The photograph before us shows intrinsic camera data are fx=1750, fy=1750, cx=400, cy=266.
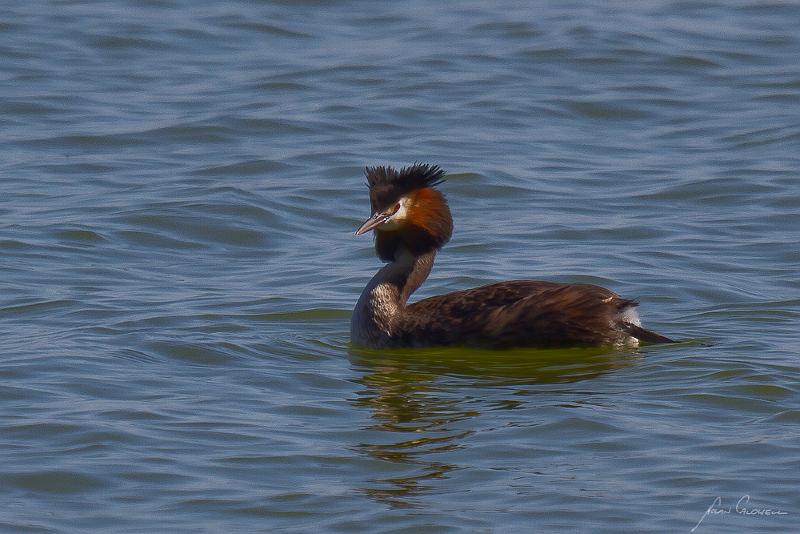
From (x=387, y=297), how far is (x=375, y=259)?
2055mm

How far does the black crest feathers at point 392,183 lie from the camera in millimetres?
10250

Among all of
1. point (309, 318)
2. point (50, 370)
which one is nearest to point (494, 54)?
point (309, 318)

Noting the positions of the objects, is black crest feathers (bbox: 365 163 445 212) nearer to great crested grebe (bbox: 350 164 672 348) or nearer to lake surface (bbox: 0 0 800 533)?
great crested grebe (bbox: 350 164 672 348)

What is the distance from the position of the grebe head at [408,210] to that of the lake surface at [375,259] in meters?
0.70

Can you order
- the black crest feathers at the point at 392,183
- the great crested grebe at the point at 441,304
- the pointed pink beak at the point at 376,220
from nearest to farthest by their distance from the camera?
the great crested grebe at the point at 441,304 → the pointed pink beak at the point at 376,220 → the black crest feathers at the point at 392,183

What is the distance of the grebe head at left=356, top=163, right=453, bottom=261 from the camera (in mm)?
10273

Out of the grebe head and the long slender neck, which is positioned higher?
the grebe head

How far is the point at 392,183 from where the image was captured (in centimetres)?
1030
